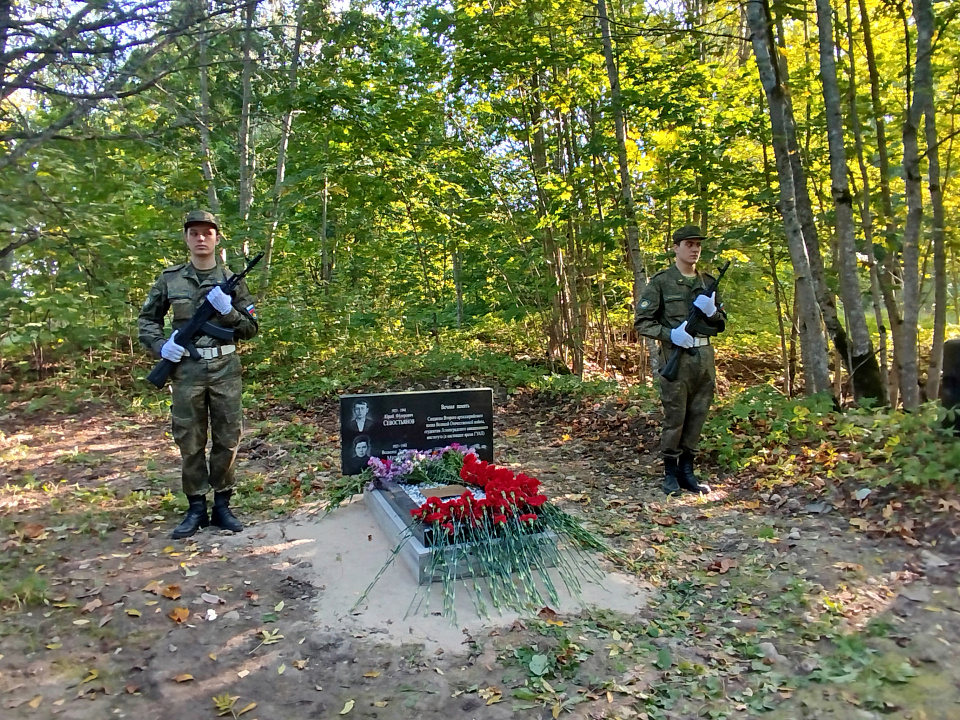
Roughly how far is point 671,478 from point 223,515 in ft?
11.5

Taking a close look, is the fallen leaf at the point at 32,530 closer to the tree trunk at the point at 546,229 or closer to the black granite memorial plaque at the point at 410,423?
the black granite memorial plaque at the point at 410,423

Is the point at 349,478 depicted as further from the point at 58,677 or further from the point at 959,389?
the point at 959,389

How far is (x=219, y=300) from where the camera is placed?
14.1 ft

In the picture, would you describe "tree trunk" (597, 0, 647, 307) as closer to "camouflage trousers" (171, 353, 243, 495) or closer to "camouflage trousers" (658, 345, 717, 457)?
"camouflage trousers" (658, 345, 717, 457)

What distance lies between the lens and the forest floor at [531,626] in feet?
8.84

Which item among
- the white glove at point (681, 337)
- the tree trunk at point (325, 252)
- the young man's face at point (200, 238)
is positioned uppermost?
the tree trunk at point (325, 252)

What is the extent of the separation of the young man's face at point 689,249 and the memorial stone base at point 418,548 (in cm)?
253

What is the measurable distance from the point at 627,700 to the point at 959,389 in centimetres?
350

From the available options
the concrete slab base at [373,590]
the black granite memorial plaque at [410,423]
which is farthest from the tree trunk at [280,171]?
the concrete slab base at [373,590]

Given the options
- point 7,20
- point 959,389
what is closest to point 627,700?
point 959,389

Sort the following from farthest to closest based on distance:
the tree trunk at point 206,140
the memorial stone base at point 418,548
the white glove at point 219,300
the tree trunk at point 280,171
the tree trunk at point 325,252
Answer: the tree trunk at point 325,252, the tree trunk at point 280,171, the tree trunk at point 206,140, the white glove at point 219,300, the memorial stone base at point 418,548

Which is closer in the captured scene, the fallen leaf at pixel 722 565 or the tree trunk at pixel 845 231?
the fallen leaf at pixel 722 565

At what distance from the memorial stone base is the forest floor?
1.75 feet

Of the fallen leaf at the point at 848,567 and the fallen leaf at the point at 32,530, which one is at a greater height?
the fallen leaf at the point at 32,530
